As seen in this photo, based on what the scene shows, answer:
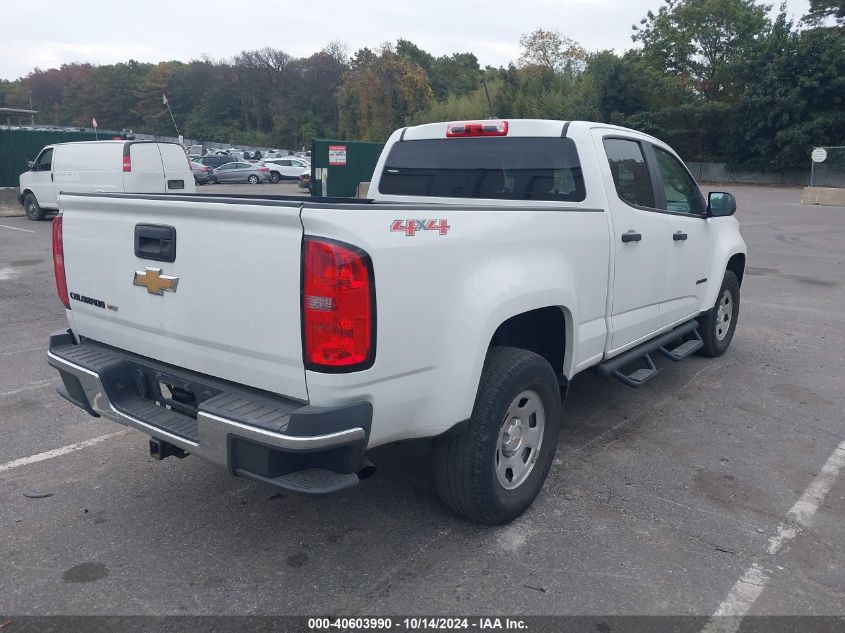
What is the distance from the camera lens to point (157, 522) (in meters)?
3.38

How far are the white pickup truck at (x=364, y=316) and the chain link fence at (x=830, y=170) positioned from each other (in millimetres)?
30814

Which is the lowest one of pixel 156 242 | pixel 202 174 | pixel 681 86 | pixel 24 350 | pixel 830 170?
pixel 24 350

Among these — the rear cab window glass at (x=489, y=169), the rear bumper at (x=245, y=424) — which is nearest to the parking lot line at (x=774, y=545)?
the rear bumper at (x=245, y=424)

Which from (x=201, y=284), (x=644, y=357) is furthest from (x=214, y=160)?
(x=201, y=284)

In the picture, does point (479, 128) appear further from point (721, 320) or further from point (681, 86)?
point (681, 86)

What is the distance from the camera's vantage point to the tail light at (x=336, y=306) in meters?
2.44

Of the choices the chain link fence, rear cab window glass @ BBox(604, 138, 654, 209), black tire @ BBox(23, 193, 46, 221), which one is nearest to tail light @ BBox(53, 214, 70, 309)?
rear cab window glass @ BBox(604, 138, 654, 209)

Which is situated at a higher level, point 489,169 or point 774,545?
point 489,169

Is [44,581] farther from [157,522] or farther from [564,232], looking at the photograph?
[564,232]

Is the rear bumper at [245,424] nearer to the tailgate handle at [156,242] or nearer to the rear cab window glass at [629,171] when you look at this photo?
the tailgate handle at [156,242]

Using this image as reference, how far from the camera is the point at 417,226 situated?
269 cm

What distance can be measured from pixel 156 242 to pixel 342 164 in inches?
670

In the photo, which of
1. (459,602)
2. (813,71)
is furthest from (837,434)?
(813,71)

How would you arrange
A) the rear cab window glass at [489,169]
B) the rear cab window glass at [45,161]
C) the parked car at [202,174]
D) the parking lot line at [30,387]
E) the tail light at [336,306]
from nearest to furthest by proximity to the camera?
the tail light at [336,306] < the rear cab window glass at [489,169] < the parking lot line at [30,387] < the rear cab window glass at [45,161] < the parked car at [202,174]
